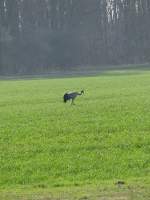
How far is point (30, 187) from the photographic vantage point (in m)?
11.4

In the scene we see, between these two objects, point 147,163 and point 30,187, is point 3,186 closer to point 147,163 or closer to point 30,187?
point 30,187

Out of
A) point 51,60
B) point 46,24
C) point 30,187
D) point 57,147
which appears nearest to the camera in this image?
point 30,187

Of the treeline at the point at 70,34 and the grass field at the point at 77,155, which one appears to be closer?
the grass field at the point at 77,155

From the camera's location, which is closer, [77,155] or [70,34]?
[77,155]

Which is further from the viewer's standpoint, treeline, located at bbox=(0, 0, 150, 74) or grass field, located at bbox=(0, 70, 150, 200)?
treeline, located at bbox=(0, 0, 150, 74)

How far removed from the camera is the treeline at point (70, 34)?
102 metres

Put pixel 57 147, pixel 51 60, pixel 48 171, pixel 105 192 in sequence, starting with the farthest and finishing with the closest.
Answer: pixel 51 60
pixel 57 147
pixel 48 171
pixel 105 192

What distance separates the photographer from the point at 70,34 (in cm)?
10725

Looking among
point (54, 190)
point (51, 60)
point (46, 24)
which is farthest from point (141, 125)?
point (46, 24)

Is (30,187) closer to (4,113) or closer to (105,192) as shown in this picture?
(105,192)

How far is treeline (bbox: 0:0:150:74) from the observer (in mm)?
102125

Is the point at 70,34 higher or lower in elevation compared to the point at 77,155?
higher

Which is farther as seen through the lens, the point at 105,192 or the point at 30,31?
the point at 30,31

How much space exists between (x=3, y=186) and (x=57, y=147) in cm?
417
